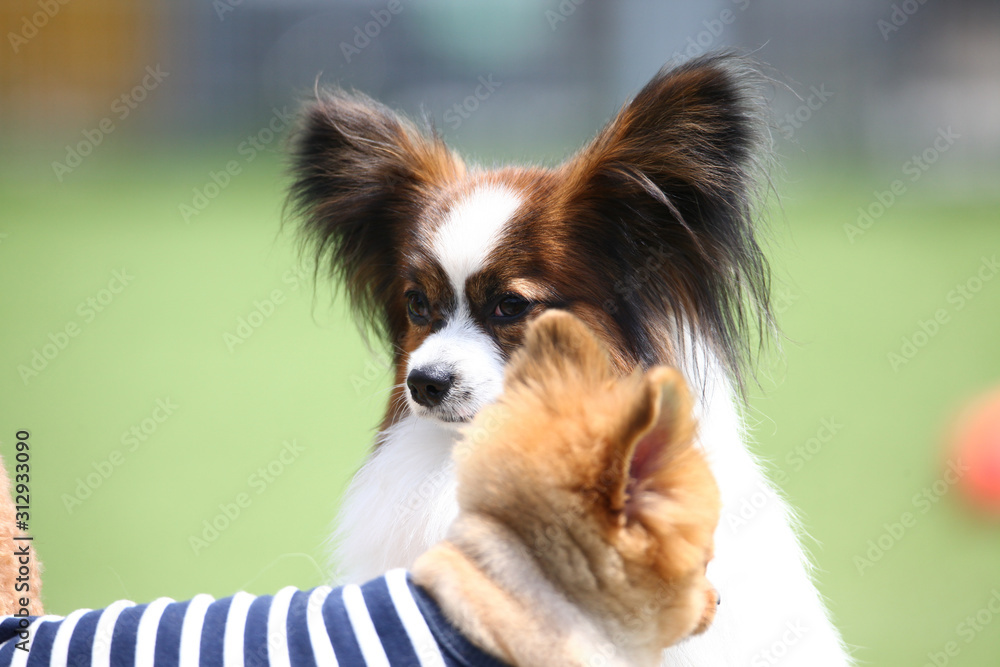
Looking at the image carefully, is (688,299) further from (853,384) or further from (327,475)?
(853,384)

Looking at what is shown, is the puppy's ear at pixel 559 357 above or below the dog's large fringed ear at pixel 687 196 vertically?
below

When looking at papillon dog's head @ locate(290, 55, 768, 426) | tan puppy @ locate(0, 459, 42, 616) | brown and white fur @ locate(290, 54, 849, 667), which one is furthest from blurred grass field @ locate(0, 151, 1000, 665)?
tan puppy @ locate(0, 459, 42, 616)

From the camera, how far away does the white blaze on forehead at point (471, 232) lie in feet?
7.03

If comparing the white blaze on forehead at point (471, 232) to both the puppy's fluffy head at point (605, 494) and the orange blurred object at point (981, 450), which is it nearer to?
the puppy's fluffy head at point (605, 494)

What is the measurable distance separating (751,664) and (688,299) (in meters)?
0.80

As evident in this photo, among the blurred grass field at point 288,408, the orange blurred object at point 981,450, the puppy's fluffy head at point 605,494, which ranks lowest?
the blurred grass field at point 288,408

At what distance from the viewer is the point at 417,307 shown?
2299mm

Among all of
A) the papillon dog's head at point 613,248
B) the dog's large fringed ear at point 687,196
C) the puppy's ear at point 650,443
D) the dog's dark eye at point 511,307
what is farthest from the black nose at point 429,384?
the puppy's ear at point 650,443

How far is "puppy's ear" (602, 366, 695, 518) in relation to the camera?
1.14 metres

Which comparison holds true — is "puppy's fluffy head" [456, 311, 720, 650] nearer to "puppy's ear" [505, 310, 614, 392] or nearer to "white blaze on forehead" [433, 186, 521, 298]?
"puppy's ear" [505, 310, 614, 392]

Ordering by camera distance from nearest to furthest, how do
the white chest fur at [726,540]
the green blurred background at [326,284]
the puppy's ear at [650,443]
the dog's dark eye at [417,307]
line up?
the puppy's ear at [650,443] → the white chest fur at [726,540] → the dog's dark eye at [417,307] → the green blurred background at [326,284]

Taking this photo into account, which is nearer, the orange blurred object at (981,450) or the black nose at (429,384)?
the black nose at (429,384)

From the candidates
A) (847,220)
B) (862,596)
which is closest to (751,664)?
(862,596)

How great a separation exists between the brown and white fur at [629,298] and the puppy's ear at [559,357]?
28.2 inches
